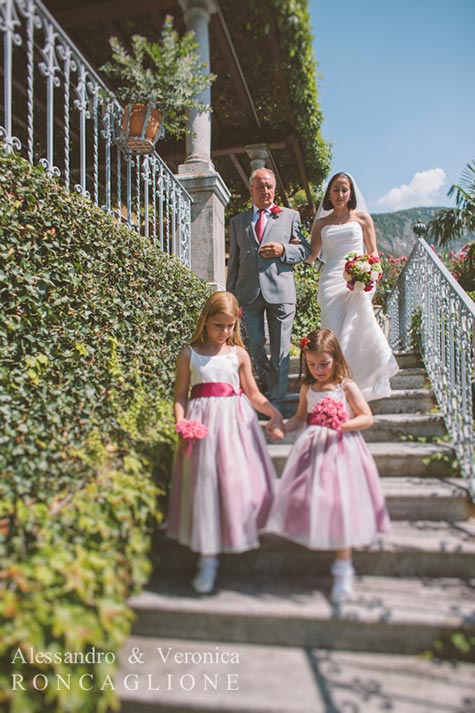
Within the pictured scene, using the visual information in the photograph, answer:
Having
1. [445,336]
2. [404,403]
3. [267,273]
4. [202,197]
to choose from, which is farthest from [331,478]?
[202,197]

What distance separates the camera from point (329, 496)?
228 cm

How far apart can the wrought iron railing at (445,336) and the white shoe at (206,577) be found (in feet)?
5.17

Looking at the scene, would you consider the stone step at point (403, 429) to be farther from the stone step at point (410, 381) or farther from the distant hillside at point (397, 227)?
the distant hillside at point (397, 227)

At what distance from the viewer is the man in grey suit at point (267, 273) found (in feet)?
13.0

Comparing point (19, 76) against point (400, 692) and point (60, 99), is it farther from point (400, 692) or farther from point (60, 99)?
point (400, 692)

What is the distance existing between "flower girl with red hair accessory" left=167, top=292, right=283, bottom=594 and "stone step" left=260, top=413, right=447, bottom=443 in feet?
3.12

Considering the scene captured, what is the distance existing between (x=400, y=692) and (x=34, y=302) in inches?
99.6

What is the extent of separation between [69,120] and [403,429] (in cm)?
606

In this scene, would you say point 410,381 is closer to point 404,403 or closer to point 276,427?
point 404,403

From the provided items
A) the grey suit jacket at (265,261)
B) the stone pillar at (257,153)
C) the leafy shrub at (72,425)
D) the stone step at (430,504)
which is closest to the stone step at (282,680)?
the leafy shrub at (72,425)

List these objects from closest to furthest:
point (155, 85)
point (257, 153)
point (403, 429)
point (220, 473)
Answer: point (220, 473) < point (403, 429) < point (155, 85) < point (257, 153)

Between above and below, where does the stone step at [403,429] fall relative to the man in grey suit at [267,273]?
below

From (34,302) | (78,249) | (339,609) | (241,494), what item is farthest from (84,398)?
(339,609)

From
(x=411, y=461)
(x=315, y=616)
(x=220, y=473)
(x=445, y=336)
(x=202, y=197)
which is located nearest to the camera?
(x=315, y=616)
